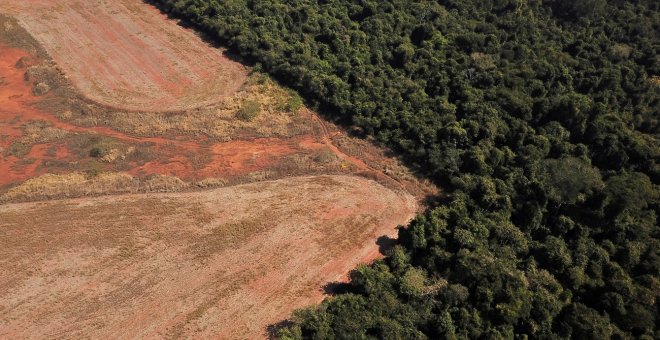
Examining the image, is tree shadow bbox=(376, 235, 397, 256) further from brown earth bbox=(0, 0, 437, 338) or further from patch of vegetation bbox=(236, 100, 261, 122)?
patch of vegetation bbox=(236, 100, 261, 122)

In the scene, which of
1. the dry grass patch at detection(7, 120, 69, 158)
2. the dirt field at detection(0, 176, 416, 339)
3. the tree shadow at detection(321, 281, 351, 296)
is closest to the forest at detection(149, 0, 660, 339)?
the tree shadow at detection(321, 281, 351, 296)

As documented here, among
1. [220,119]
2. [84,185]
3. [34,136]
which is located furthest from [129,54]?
[84,185]

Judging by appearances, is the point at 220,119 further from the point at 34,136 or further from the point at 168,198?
the point at 34,136

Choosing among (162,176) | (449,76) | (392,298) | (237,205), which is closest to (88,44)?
(162,176)

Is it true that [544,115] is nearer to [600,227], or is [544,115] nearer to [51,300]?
[600,227]

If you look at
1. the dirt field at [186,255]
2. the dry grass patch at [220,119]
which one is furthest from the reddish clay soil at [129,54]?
the dirt field at [186,255]

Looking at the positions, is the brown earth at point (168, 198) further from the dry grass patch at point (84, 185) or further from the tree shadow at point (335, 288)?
the tree shadow at point (335, 288)

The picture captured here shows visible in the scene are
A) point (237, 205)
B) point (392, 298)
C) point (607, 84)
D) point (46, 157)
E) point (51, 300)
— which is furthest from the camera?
point (607, 84)
